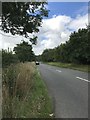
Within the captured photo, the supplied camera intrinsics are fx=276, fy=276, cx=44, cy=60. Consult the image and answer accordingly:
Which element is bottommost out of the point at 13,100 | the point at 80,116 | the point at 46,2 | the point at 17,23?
the point at 80,116

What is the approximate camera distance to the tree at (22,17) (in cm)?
1701

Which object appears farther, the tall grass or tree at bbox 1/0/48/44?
tree at bbox 1/0/48/44

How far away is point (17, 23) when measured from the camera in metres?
19.1

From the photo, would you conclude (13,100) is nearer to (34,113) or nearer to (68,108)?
(34,113)

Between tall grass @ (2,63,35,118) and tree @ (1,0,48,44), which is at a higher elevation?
tree @ (1,0,48,44)

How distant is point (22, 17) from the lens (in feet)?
63.0

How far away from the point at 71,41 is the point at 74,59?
13.6 feet

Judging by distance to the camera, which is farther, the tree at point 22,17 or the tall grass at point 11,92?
the tree at point 22,17

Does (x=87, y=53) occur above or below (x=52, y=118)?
above

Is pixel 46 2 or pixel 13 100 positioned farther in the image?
pixel 46 2

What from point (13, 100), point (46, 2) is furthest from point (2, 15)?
point (13, 100)

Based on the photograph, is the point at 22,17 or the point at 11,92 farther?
the point at 22,17

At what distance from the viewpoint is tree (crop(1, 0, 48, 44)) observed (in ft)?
55.8

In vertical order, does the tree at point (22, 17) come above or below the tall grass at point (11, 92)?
above
